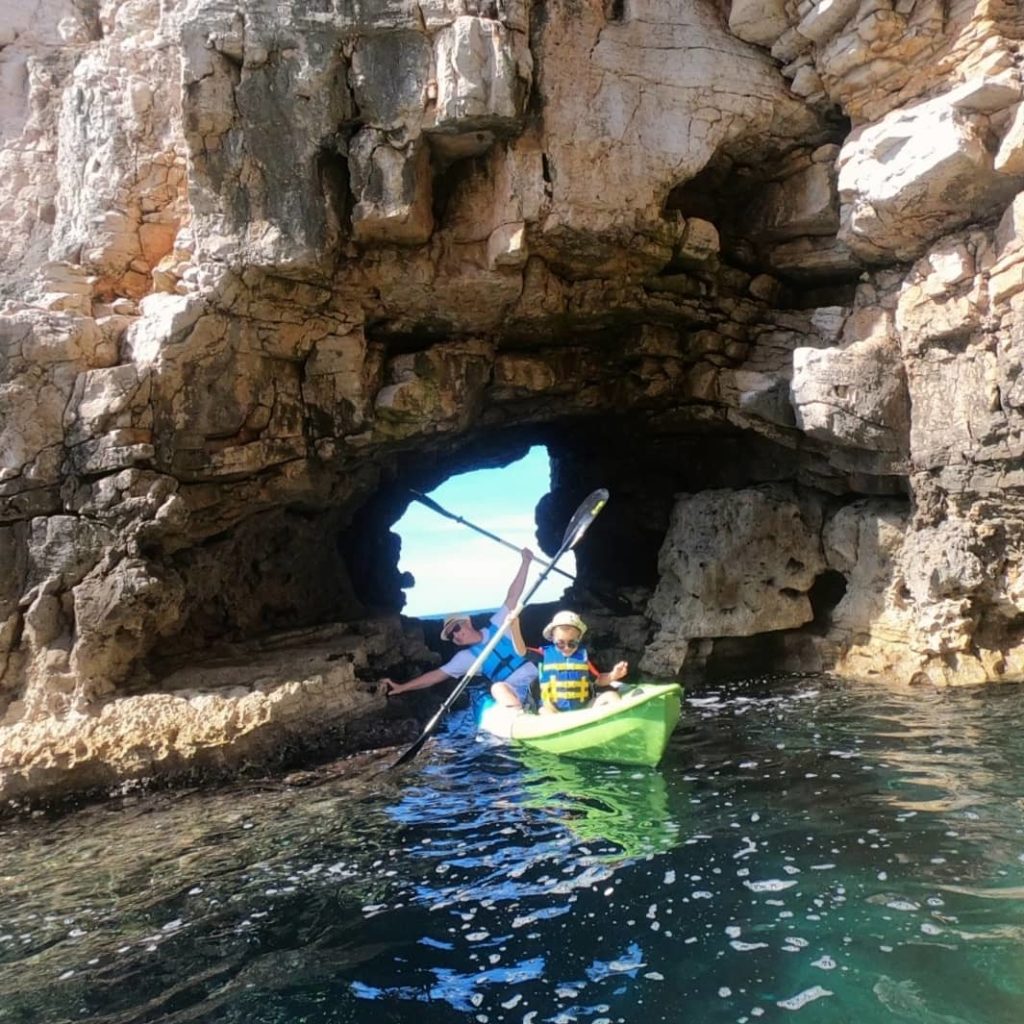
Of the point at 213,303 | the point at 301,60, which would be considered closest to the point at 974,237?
the point at 301,60

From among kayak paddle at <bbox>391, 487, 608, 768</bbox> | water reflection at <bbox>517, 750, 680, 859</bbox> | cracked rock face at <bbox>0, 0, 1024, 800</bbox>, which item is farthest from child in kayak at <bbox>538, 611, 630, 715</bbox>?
cracked rock face at <bbox>0, 0, 1024, 800</bbox>

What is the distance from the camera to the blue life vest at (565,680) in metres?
8.88

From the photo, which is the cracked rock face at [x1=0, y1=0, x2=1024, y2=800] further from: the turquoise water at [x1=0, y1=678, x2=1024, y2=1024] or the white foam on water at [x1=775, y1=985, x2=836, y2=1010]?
the white foam on water at [x1=775, y1=985, x2=836, y2=1010]

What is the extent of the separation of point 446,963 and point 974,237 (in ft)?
32.1

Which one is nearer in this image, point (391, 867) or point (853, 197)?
point (391, 867)

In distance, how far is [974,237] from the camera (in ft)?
31.4

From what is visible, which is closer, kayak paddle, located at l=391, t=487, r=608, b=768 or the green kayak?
the green kayak

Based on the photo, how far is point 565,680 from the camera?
29.2 feet

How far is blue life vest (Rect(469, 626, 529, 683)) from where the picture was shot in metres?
10.6

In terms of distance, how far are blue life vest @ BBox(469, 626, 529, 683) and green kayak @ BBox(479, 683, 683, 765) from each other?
1680mm

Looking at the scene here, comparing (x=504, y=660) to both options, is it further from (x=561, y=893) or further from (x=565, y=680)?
(x=561, y=893)

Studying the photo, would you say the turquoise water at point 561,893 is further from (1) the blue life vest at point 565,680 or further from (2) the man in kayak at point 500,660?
(2) the man in kayak at point 500,660

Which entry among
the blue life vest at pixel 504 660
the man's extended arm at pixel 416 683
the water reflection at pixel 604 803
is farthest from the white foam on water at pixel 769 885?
the man's extended arm at pixel 416 683

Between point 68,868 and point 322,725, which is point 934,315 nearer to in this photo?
point 322,725
